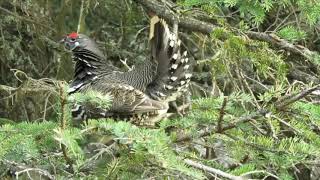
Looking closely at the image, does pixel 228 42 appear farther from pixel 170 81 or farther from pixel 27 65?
pixel 27 65

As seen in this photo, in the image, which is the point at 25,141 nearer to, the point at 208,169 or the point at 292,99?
the point at 208,169

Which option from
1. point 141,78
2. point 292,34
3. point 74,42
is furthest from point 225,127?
point 74,42

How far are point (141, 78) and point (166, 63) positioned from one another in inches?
9.9

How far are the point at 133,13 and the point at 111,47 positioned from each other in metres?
0.52

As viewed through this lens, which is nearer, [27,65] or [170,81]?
[170,81]

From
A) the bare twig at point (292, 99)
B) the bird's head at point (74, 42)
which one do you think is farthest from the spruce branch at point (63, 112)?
the bird's head at point (74, 42)

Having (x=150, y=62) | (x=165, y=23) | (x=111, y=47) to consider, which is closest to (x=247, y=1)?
(x=165, y=23)

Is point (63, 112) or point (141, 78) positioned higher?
point (63, 112)

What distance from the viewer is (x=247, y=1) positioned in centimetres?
333

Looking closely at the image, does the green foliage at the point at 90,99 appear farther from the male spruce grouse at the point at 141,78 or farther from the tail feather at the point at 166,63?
the tail feather at the point at 166,63

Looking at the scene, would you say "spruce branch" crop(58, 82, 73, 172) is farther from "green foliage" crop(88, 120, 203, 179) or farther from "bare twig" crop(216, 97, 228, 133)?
"bare twig" crop(216, 97, 228, 133)

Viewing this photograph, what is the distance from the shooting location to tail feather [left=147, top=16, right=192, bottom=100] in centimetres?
408

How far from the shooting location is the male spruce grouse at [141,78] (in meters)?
4.08

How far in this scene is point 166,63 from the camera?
420 cm
